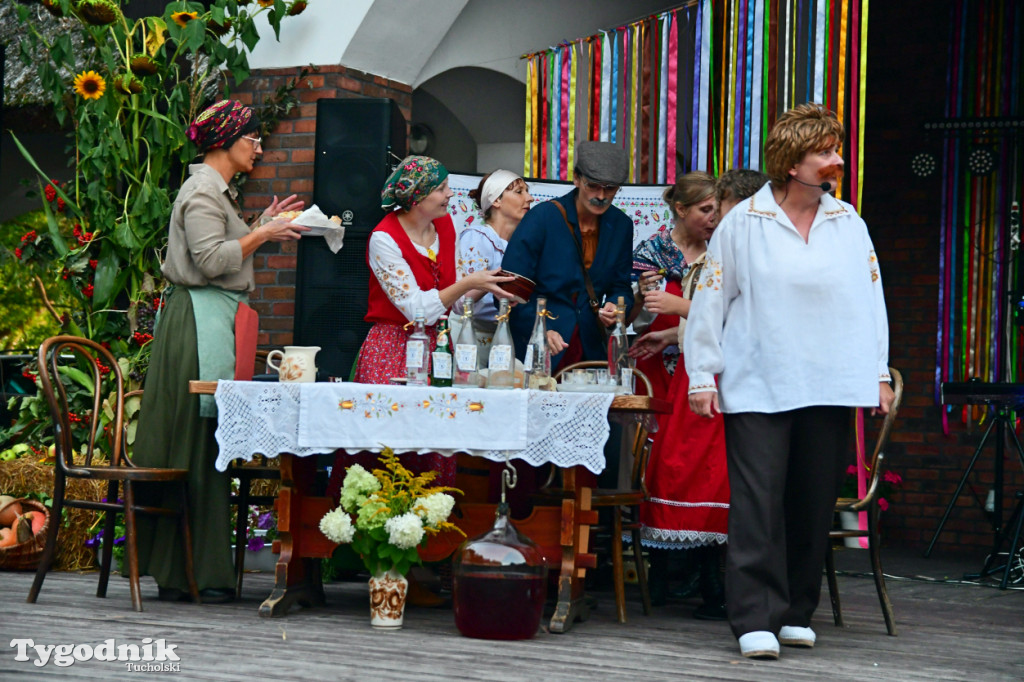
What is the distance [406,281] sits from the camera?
13.9 ft

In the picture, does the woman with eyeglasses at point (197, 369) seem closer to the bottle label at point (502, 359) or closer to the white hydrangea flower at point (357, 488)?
the white hydrangea flower at point (357, 488)

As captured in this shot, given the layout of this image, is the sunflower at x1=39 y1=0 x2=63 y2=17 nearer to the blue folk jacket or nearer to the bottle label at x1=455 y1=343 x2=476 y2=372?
the blue folk jacket

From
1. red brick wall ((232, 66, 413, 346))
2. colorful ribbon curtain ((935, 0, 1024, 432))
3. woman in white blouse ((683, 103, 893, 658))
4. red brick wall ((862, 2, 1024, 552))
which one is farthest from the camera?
red brick wall ((862, 2, 1024, 552))

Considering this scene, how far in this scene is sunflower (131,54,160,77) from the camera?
5.61 m

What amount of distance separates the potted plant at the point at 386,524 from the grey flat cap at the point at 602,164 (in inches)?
49.4

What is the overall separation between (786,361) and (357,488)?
1318 mm

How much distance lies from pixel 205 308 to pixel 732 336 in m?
1.77

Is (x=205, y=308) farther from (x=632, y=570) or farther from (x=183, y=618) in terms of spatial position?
(x=632, y=570)

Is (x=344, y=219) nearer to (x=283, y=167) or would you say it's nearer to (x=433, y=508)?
(x=283, y=167)

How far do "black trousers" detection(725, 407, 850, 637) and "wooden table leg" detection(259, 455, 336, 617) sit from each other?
51.9 inches

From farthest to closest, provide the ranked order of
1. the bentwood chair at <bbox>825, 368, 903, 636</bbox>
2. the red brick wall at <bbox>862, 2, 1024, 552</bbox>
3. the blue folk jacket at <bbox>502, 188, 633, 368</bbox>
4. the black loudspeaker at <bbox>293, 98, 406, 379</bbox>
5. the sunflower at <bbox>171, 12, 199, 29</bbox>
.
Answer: the red brick wall at <bbox>862, 2, 1024, 552</bbox>
the black loudspeaker at <bbox>293, 98, 406, 379</bbox>
the sunflower at <bbox>171, 12, 199, 29</bbox>
the blue folk jacket at <bbox>502, 188, 633, 368</bbox>
the bentwood chair at <bbox>825, 368, 903, 636</bbox>

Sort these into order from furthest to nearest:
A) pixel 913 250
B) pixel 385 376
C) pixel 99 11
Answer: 1. pixel 913 250
2. pixel 99 11
3. pixel 385 376

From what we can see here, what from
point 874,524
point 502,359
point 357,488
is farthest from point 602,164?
point 874,524

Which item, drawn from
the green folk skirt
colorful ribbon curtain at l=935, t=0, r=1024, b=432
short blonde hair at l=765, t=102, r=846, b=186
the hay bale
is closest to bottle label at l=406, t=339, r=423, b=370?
the green folk skirt
